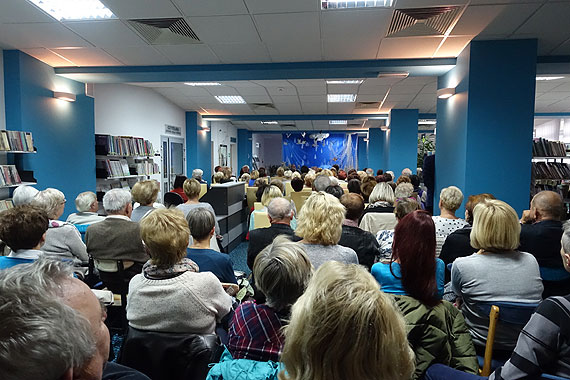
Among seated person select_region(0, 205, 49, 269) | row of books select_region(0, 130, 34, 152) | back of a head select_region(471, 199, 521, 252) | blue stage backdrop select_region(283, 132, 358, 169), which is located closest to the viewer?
back of a head select_region(471, 199, 521, 252)

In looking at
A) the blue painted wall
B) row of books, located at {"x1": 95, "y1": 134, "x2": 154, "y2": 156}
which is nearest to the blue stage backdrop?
row of books, located at {"x1": 95, "y1": 134, "x2": 154, "y2": 156}

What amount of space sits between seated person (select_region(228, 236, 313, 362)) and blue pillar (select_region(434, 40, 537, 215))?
417 centimetres

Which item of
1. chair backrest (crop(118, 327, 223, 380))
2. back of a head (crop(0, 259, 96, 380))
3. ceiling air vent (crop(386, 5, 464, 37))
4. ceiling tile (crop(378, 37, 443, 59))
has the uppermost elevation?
ceiling air vent (crop(386, 5, 464, 37))

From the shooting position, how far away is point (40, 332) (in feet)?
2.30

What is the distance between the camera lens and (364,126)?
16.4 metres

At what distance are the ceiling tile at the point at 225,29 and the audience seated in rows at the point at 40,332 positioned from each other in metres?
3.94

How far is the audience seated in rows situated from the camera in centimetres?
67

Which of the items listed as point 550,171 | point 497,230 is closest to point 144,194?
point 497,230

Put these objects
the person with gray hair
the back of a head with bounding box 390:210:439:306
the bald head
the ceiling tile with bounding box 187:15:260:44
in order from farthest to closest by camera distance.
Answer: the ceiling tile with bounding box 187:15:260:44, the person with gray hair, the bald head, the back of a head with bounding box 390:210:439:306

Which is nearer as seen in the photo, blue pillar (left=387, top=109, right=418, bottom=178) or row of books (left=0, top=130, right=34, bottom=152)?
row of books (left=0, top=130, right=34, bottom=152)

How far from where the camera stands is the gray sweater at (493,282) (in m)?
1.99

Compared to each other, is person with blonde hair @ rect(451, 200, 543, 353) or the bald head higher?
the bald head

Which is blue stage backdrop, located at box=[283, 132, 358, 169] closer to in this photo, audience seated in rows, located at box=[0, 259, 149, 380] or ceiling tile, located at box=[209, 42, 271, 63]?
ceiling tile, located at box=[209, 42, 271, 63]

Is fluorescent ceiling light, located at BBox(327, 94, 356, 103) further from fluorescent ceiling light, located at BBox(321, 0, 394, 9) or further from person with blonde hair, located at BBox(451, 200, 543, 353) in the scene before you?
person with blonde hair, located at BBox(451, 200, 543, 353)
